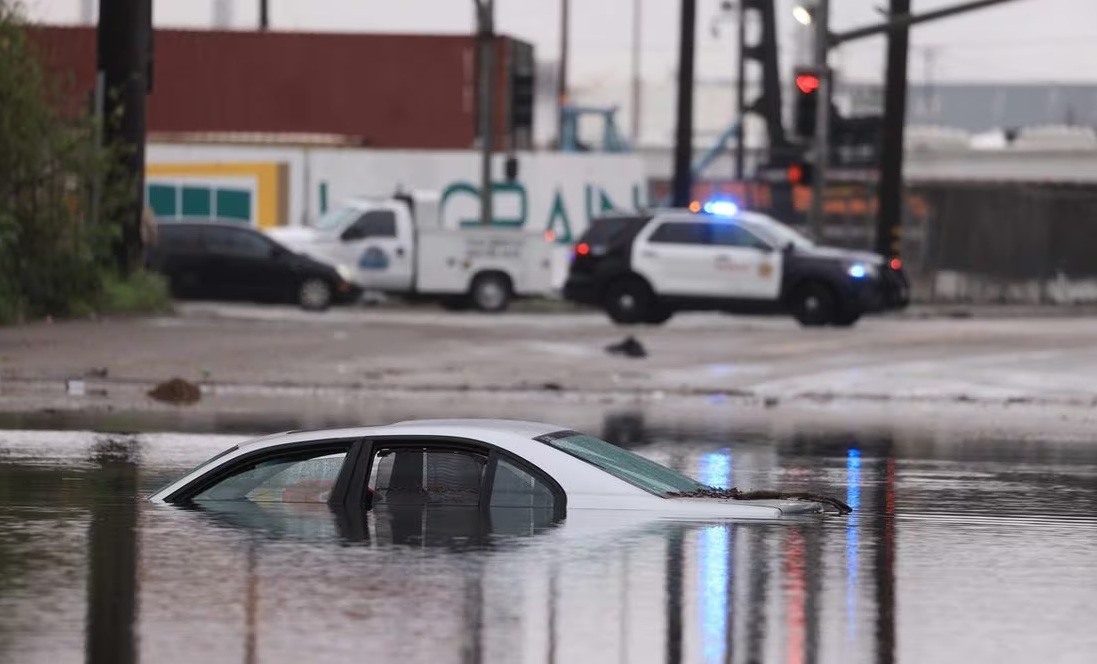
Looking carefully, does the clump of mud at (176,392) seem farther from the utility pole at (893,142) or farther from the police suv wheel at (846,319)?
the utility pole at (893,142)

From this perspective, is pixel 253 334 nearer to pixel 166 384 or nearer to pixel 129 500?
pixel 166 384

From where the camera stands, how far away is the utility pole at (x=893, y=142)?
40.8 metres

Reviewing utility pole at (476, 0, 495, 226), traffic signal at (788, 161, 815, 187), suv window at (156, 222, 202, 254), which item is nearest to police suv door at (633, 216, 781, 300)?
traffic signal at (788, 161, 815, 187)

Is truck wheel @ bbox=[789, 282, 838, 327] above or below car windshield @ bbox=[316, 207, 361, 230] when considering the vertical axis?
below

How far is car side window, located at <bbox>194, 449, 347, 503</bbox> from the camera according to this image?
37.1 ft

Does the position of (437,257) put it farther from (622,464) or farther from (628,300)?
(622,464)

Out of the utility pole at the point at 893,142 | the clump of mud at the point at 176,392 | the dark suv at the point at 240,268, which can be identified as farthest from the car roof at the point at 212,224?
the clump of mud at the point at 176,392

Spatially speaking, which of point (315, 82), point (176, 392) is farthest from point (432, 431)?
point (315, 82)

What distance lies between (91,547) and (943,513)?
5116 millimetres

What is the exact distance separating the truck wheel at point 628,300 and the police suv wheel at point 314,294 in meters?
5.74

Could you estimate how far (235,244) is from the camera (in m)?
37.4

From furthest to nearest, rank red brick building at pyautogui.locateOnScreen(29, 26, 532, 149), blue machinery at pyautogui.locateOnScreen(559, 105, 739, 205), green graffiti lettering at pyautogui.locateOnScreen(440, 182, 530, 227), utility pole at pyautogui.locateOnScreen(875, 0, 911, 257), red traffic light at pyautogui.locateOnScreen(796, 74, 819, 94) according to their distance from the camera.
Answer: blue machinery at pyautogui.locateOnScreen(559, 105, 739, 205) → red brick building at pyautogui.locateOnScreen(29, 26, 532, 149) → green graffiti lettering at pyautogui.locateOnScreen(440, 182, 530, 227) → utility pole at pyautogui.locateOnScreen(875, 0, 911, 257) → red traffic light at pyautogui.locateOnScreen(796, 74, 819, 94)

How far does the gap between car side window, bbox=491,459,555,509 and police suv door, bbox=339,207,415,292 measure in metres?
28.0

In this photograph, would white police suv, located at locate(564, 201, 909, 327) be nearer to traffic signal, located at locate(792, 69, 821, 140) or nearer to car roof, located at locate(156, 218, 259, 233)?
traffic signal, located at locate(792, 69, 821, 140)
